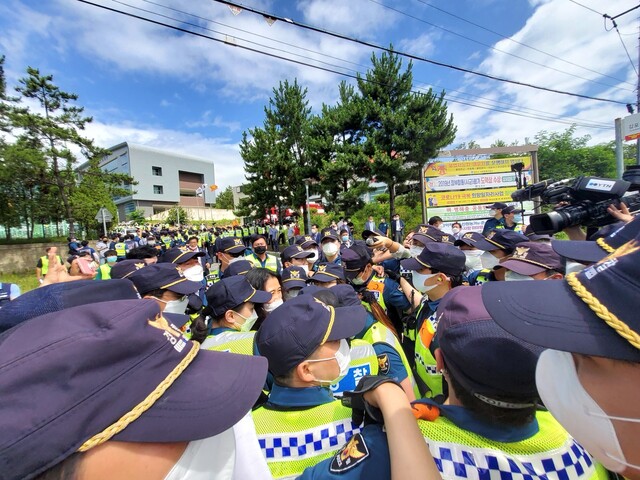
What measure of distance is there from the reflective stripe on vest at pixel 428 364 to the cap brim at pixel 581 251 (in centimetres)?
93

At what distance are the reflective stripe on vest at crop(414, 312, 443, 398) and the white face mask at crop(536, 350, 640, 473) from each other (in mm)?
1223

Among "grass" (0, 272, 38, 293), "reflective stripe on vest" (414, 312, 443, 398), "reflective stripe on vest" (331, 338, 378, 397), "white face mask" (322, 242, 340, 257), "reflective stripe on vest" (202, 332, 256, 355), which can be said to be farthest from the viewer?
"grass" (0, 272, 38, 293)

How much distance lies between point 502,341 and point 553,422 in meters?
0.43

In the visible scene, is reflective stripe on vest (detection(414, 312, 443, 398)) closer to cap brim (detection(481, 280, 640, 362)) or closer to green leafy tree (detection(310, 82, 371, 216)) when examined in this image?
cap brim (detection(481, 280, 640, 362))

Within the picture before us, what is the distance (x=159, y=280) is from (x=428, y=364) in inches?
99.3

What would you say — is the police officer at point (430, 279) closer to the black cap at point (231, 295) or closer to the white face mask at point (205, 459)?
the black cap at point (231, 295)

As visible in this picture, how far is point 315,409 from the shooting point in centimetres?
147

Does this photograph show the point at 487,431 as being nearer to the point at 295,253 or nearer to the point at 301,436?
the point at 301,436

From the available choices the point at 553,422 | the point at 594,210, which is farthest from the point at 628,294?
the point at 594,210

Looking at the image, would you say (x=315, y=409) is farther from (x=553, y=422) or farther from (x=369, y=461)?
(x=553, y=422)

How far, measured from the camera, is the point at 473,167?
15.6m

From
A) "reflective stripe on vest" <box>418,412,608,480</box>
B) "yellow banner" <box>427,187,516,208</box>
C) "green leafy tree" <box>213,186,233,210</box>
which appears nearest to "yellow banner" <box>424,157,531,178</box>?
"yellow banner" <box>427,187,516,208</box>

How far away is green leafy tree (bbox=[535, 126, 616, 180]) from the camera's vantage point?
42656 millimetres

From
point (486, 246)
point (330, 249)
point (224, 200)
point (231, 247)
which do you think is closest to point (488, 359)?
point (486, 246)
